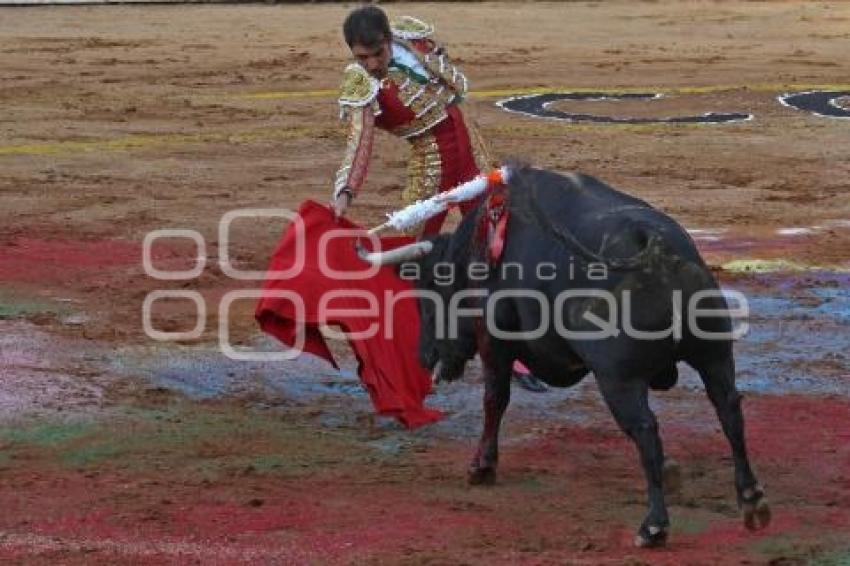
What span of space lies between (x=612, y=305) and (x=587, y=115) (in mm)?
10281

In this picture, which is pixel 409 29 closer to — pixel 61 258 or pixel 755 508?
pixel 755 508

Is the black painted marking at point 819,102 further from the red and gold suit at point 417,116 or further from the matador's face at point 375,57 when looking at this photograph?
the matador's face at point 375,57

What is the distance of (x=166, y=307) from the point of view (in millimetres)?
9000

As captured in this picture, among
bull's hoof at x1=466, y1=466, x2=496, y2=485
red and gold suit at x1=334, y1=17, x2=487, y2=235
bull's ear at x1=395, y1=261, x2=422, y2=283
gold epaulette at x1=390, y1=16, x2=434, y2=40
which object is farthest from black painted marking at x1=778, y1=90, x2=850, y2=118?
bull's hoof at x1=466, y1=466, x2=496, y2=485

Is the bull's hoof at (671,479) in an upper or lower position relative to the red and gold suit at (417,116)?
lower

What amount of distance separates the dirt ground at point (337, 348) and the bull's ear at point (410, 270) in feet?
1.97

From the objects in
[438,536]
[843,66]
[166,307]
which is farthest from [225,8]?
[438,536]

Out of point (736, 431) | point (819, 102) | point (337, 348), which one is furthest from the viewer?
point (819, 102)

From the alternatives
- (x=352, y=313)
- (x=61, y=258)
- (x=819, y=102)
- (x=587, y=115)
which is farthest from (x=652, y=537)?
(x=819, y=102)

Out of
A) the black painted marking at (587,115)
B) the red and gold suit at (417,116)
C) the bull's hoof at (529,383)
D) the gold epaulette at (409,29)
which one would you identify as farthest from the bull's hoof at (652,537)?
the black painted marking at (587,115)

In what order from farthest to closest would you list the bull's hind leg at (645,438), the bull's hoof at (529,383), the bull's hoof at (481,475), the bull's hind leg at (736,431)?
the bull's hoof at (529,383)
the bull's hoof at (481,475)
the bull's hind leg at (736,431)
the bull's hind leg at (645,438)

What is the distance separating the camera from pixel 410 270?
6.47 m

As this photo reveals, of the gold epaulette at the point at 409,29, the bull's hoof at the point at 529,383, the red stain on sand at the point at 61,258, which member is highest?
the gold epaulette at the point at 409,29

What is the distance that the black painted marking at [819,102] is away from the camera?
15445 mm
